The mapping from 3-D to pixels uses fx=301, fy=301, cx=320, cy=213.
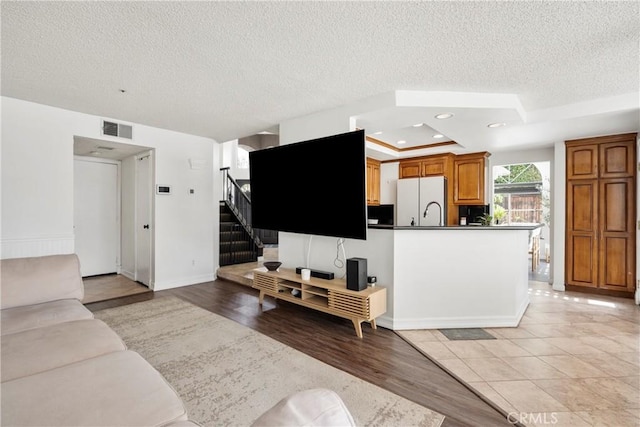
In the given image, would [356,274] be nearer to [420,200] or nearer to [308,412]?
[308,412]

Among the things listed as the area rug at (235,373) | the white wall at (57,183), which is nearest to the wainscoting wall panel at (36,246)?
the white wall at (57,183)

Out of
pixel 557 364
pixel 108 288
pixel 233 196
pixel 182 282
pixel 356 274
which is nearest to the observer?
pixel 557 364

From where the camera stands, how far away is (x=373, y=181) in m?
5.95

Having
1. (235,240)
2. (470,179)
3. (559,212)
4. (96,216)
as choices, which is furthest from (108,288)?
(559,212)

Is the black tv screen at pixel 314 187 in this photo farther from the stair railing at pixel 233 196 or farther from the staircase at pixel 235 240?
the stair railing at pixel 233 196

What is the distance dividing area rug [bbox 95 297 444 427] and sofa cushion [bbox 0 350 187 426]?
25.3 inches

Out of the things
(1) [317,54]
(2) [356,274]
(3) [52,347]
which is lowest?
(3) [52,347]

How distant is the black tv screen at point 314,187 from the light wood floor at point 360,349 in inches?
39.1

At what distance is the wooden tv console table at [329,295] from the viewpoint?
2918 mm

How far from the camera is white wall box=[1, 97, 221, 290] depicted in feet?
11.2

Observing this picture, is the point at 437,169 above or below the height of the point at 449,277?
above

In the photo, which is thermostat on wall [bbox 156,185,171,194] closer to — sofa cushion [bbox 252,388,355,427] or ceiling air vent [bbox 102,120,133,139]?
ceiling air vent [bbox 102,120,133,139]

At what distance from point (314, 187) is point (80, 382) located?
2.44 metres

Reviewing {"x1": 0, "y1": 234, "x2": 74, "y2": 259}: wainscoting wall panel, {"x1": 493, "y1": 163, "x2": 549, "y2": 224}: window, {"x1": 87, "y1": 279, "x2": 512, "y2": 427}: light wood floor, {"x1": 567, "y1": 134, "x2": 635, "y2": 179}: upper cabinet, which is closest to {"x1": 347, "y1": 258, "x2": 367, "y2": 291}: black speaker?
{"x1": 87, "y1": 279, "x2": 512, "y2": 427}: light wood floor
